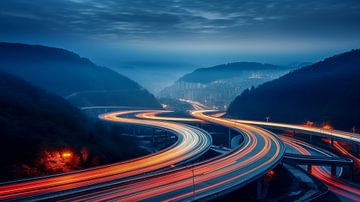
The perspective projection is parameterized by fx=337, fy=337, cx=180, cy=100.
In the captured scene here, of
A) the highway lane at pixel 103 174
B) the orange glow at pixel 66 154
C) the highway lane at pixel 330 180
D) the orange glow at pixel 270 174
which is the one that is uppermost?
the orange glow at pixel 66 154

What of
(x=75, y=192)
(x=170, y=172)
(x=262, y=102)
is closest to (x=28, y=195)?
(x=75, y=192)

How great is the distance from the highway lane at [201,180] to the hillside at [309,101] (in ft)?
209

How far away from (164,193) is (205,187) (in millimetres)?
5550

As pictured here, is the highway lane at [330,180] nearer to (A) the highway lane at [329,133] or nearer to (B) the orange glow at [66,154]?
(A) the highway lane at [329,133]

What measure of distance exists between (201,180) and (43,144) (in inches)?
1022

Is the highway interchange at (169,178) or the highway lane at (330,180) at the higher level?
the highway interchange at (169,178)

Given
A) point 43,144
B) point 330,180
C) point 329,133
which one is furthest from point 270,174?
point 329,133

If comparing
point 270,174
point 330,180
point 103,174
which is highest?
point 103,174

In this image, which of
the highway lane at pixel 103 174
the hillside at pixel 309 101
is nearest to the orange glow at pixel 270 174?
the highway lane at pixel 103 174

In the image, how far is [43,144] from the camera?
52.8m

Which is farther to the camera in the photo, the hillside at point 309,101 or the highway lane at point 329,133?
the hillside at point 309,101

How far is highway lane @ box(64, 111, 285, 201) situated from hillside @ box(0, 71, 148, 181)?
15.9 m

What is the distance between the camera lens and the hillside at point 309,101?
120000mm

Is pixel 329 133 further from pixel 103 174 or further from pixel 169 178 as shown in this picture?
pixel 103 174
